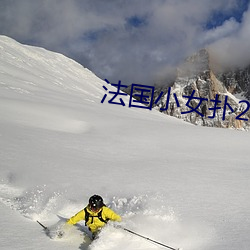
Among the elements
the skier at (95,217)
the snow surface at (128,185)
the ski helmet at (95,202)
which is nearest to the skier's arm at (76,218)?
the skier at (95,217)

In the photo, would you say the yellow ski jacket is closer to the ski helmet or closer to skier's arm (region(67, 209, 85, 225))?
skier's arm (region(67, 209, 85, 225))

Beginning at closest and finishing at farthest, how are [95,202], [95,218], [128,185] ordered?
[95,202], [95,218], [128,185]

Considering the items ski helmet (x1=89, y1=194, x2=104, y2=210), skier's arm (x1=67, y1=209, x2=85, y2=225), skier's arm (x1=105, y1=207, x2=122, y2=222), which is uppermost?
ski helmet (x1=89, y1=194, x2=104, y2=210)

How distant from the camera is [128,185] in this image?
24.0 ft

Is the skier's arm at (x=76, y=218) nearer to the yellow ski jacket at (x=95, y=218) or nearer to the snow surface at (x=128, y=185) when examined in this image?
the yellow ski jacket at (x=95, y=218)

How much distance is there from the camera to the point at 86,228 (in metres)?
5.88

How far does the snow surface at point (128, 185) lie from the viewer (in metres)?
5.04

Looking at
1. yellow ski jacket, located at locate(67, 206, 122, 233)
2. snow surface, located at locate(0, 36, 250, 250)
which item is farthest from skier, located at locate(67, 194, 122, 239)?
snow surface, located at locate(0, 36, 250, 250)

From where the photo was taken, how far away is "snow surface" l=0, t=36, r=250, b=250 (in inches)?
199

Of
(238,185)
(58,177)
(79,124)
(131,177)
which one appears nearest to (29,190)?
(58,177)

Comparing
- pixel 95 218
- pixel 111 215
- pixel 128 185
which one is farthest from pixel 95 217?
pixel 128 185

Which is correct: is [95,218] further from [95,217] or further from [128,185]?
[128,185]

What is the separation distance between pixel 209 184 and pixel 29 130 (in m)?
Answer: 7.84

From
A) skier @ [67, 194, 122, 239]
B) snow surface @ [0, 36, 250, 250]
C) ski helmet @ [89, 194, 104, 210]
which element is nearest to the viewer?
snow surface @ [0, 36, 250, 250]
